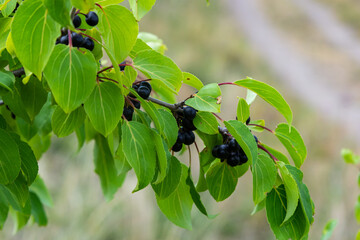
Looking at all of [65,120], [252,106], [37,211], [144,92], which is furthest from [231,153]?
[252,106]

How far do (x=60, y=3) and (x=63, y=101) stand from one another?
4.5 inches

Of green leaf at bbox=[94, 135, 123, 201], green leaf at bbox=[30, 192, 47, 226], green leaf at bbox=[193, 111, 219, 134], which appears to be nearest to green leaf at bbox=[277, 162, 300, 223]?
green leaf at bbox=[193, 111, 219, 134]

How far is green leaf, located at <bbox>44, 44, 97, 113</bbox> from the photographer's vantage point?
0.55 meters

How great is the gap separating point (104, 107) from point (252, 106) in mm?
7103

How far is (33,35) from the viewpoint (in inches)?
21.0

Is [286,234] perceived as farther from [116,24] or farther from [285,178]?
[116,24]

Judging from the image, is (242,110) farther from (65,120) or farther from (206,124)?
(65,120)

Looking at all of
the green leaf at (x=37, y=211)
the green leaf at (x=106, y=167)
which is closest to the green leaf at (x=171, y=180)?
the green leaf at (x=106, y=167)

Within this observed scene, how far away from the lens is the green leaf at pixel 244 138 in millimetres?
653

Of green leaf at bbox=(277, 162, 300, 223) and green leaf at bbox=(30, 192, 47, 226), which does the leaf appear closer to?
green leaf at bbox=(277, 162, 300, 223)

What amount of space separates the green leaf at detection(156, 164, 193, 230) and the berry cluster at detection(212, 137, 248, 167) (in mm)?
114

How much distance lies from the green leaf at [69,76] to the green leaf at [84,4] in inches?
2.0

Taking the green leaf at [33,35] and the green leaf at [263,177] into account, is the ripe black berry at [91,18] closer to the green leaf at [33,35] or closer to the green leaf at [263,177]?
the green leaf at [33,35]

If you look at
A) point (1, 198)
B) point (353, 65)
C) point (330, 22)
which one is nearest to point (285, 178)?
point (1, 198)
